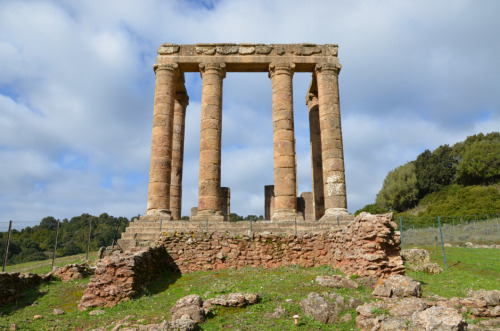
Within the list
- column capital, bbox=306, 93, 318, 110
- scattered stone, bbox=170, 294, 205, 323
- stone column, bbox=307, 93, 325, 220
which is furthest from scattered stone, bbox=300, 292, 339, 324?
column capital, bbox=306, 93, 318, 110

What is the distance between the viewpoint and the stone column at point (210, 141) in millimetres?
17516

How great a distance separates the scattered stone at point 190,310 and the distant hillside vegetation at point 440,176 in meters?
42.3

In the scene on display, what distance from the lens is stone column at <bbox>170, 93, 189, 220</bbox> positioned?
21.2 m

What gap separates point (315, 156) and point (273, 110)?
5076 millimetres

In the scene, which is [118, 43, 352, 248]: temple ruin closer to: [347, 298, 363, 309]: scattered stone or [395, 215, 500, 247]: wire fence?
[347, 298, 363, 309]: scattered stone

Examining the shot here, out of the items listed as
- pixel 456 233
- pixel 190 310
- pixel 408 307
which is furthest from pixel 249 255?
pixel 456 233

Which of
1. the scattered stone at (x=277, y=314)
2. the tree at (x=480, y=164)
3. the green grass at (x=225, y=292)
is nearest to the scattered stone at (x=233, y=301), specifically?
the green grass at (x=225, y=292)

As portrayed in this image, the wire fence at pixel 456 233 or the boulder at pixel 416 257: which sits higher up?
the wire fence at pixel 456 233

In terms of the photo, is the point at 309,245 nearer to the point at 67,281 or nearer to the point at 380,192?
the point at 67,281

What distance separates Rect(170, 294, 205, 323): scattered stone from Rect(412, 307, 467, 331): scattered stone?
3.79 meters

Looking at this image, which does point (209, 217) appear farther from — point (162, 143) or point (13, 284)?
point (13, 284)

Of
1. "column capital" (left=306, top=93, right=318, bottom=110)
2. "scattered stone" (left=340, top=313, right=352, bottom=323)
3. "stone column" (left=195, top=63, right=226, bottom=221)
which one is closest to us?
"scattered stone" (left=340, top=313, right=352, bottom=323)

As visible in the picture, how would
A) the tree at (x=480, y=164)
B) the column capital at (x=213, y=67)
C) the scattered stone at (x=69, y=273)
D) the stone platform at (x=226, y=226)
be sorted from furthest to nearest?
the tree at (x=480, y=164) → the column capital at (x=213, y=67) → the stone platform at (x=226, y=226) → the scattered stone at (x=69, y=273)

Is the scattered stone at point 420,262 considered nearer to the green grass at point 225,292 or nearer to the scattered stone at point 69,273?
the green grass at point 225,292
